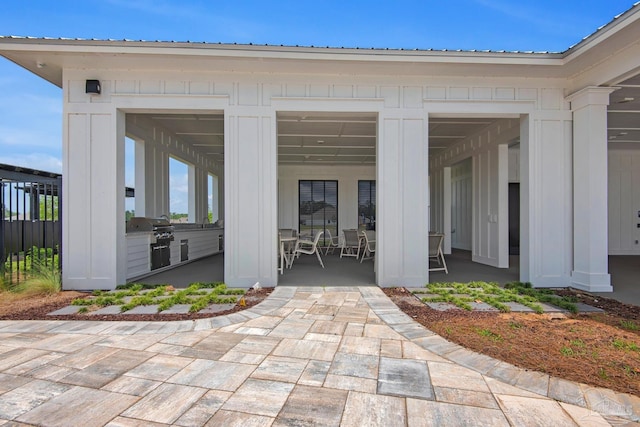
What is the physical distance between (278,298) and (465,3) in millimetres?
6442

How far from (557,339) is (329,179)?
30.3ft

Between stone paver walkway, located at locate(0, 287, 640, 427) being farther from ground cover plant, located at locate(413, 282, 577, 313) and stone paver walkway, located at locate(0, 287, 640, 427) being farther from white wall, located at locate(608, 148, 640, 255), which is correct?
white wall, located at locate(608, 148, 640, 255)

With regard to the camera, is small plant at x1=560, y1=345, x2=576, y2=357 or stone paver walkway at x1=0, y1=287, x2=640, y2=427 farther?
small plant at x1=560, y1=345, x2=576, y2=357

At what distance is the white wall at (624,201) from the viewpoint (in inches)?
362

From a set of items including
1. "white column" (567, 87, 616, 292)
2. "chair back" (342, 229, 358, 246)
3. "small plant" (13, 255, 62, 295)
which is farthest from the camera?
"chair back" (342, 229, 358, 246)

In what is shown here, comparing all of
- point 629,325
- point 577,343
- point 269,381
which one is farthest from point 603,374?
point 269,381

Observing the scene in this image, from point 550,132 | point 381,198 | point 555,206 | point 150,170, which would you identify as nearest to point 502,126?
point 550,132

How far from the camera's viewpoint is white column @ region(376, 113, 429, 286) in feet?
15.8

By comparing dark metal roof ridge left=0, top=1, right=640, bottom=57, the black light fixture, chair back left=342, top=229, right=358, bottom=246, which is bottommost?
chair back left=342, top=229, right=358, bottom=246

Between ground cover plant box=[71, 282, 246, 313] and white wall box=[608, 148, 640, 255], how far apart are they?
10193 mm

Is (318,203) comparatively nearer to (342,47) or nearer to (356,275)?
(356,275)

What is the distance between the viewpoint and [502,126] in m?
6.52

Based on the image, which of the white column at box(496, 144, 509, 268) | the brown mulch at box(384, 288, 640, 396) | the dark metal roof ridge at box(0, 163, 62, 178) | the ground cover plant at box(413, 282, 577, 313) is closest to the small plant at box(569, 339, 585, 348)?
the brown mulch at box(384, 288, 640, 396)

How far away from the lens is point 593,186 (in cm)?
464
